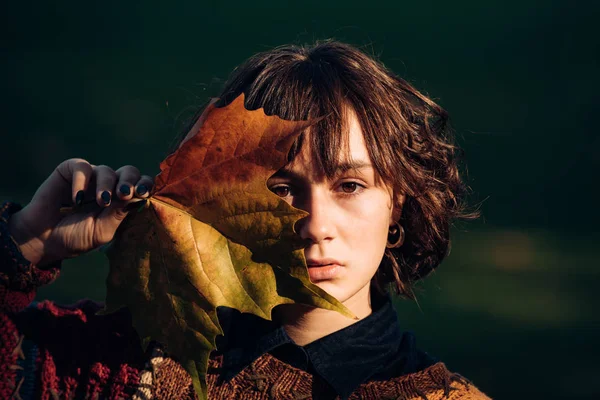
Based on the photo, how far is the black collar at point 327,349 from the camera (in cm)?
101

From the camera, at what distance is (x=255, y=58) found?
3.69ft

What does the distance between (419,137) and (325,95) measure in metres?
0.20

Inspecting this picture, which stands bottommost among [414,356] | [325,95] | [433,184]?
[414,356]

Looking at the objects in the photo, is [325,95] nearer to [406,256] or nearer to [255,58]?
[255,58]

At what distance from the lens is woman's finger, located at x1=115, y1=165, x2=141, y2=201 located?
78cm

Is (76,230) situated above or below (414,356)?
above

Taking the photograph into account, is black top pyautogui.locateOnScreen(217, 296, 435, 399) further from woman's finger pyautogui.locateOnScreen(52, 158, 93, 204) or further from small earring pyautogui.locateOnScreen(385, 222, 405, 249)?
woman's finger pyautogui.locateOnScreen(52, 158, 93, 204)

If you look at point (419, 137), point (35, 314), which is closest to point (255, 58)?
point (419, 137)

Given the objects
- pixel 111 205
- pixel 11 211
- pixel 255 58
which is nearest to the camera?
pixel 111 205

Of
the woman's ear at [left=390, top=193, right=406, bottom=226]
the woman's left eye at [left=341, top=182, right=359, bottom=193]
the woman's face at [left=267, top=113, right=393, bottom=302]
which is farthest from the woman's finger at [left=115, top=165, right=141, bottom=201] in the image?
the woman's ear at [left=390, top=193, right=406, bottom=226]

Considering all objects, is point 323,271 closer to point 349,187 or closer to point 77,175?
point 349,187

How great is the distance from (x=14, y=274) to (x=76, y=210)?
135 millimetres

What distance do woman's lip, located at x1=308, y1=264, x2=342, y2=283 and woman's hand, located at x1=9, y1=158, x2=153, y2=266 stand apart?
249 mm


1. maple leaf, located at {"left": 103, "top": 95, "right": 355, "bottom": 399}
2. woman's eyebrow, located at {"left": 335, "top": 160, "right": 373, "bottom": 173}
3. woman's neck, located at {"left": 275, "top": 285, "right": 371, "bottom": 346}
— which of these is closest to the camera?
maple leaf, located at {"left": 103, "top": 95, "right": 355, "bottom": 399}
